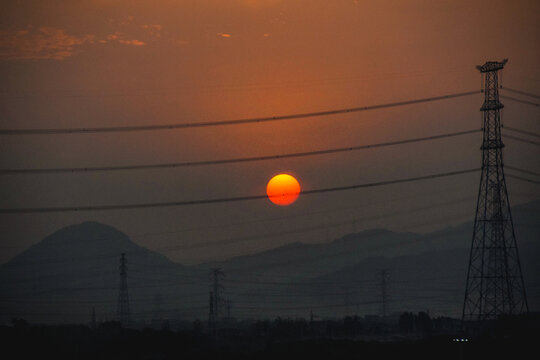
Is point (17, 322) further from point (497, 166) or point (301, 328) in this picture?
point (497, 166)

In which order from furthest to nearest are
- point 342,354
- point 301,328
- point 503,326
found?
point 301,328, point 503,326, point 342,354

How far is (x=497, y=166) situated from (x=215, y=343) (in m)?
28.3

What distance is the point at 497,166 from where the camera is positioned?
5069cm

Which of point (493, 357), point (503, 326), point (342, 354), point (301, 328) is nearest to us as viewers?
point (493, 357)

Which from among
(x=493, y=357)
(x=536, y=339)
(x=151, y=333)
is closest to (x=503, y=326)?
(x=536, y=339)

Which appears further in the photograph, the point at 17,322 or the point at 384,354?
the point at 17,322

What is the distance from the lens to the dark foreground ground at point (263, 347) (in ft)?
160

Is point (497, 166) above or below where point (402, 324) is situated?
above

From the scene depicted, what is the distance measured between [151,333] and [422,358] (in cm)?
2428

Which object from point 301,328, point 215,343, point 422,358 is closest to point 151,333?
point 215,343

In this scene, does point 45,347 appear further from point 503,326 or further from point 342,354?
point 503,326

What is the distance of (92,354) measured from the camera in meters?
56.9

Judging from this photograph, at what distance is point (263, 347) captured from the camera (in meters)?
57.7

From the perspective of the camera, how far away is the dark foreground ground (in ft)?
160
